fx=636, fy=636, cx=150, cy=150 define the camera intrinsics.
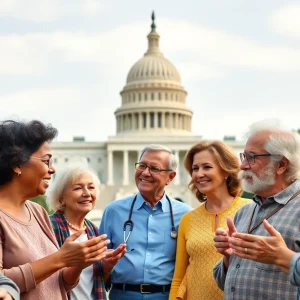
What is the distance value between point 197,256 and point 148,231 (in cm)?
72

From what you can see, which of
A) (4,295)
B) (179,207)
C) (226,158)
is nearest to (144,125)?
(179,207)

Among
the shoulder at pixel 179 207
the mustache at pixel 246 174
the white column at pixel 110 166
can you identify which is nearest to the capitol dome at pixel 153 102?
the white column at pixel 110 166

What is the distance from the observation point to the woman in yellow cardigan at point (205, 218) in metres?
5.88

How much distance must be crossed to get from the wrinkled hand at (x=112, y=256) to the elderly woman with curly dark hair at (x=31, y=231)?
784 millimetres

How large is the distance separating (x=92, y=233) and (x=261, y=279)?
6.95 ft

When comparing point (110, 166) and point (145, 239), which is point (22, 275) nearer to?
point (145, 239)

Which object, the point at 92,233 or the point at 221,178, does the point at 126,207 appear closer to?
the point at 92,233

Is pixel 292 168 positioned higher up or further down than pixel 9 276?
higher up

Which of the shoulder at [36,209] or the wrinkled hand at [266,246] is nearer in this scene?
the wrinkled hand at [266,246]

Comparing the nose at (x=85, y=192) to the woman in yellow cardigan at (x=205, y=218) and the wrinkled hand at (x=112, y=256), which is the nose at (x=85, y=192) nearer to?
the wrinkled hand at (x=112, y=256)

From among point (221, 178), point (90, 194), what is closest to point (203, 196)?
point (221, 178)

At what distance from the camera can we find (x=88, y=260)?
4.37 meters

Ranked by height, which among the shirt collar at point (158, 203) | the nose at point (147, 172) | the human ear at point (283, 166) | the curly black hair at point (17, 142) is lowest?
the shirt collar at point (158, 203)

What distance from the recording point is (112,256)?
558 cm
